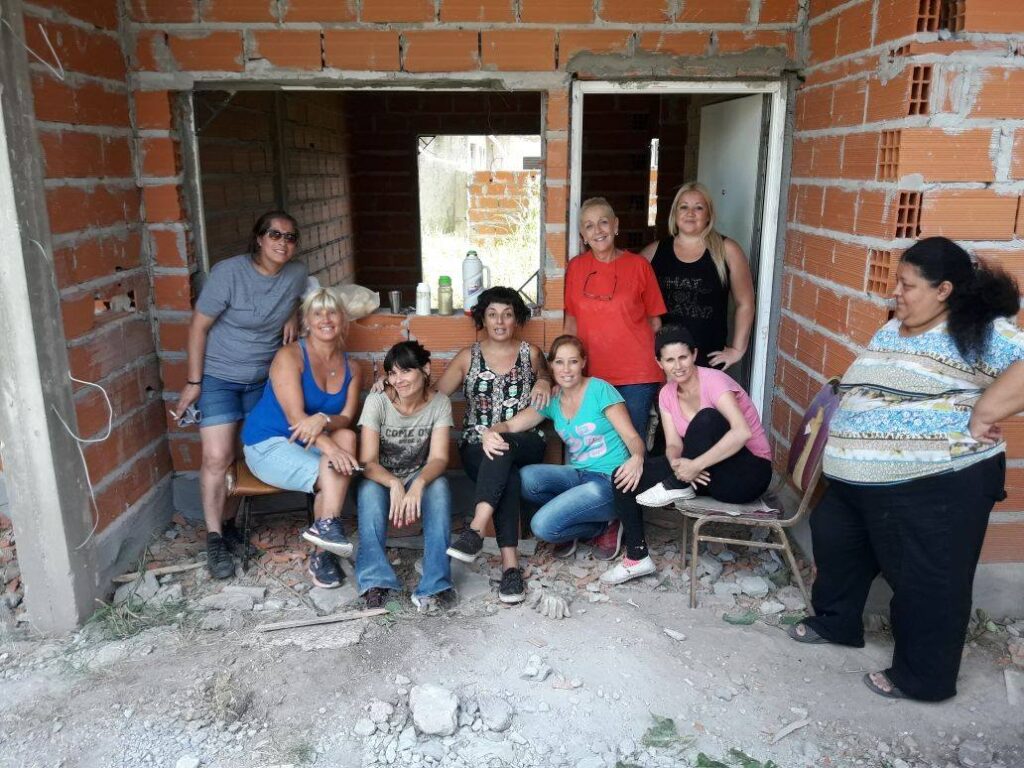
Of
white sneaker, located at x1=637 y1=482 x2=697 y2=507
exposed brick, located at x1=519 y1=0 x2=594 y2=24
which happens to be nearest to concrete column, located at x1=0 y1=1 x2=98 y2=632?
exposed brick, located at x1=519 y1=0 x2=594 y2=24

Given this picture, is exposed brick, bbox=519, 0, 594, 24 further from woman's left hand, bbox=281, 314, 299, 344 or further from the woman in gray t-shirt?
woman's left hand, bbox=281, 314, 299, 344

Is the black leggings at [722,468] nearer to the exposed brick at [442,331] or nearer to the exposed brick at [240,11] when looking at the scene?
the exposed brick at [442,331]

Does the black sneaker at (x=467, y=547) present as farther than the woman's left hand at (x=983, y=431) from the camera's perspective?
Yes

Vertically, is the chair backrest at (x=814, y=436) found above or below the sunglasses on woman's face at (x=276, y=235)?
below

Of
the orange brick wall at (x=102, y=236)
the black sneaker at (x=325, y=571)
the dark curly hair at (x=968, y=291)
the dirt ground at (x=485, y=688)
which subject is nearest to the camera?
the dark curly hair at (x=968, y=291)

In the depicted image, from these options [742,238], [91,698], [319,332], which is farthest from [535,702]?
[742,238]

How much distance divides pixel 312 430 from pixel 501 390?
878 mm

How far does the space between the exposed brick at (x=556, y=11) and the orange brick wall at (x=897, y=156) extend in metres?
1.03

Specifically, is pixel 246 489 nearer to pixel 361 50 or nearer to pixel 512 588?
pixel 512 588

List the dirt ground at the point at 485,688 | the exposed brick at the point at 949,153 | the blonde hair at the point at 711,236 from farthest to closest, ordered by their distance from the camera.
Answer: the blonde hair at the point at 711,236
the exposed brick at the point at 949,153
the dirt ground at the point at 485,688

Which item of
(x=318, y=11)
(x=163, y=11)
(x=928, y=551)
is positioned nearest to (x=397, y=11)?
(x=318, y=11)

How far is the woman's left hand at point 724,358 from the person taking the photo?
395 cm

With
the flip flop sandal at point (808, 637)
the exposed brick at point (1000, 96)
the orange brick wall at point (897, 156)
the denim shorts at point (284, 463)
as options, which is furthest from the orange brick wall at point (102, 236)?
the exposed brick at point (1000, 96)

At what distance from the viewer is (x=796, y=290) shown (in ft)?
13.1
